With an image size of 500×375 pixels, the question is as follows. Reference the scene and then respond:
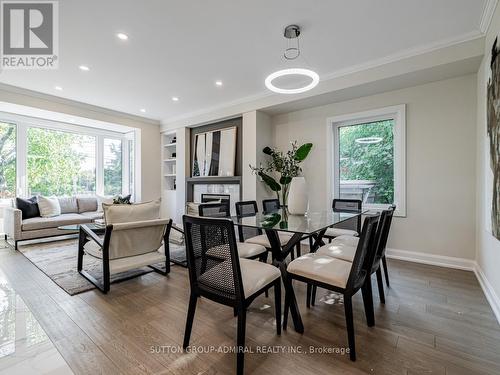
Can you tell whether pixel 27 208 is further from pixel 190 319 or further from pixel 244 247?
pixel 190 319

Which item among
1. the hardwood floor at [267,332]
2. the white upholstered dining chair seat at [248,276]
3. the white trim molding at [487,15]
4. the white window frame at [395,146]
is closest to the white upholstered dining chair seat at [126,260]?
the hardwood floor at [267,332]

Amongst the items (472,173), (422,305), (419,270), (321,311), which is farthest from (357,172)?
(321,311)

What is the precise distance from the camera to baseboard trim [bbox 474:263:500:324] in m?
2.00

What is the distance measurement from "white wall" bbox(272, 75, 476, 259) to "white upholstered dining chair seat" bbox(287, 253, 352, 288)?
2.27m

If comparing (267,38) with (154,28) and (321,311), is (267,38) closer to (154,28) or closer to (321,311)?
(154,28)

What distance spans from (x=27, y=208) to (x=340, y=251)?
5.50 m

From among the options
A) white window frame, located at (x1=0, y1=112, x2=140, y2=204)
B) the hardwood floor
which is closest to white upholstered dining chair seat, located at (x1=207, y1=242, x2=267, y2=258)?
the hardwood floor

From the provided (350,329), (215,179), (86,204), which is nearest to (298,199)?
(350,329)

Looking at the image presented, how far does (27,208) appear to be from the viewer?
4438mm

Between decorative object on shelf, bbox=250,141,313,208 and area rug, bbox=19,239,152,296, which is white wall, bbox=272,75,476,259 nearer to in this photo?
decorative object on shelf, bbox=250,141,313,208

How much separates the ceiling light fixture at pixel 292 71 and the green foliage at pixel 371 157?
167cm

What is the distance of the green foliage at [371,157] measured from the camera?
12.3ft

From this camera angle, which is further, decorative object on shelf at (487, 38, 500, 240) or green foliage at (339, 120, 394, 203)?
green foliage at (339, 120, 394, 203)

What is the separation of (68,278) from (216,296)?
91.3 inches
